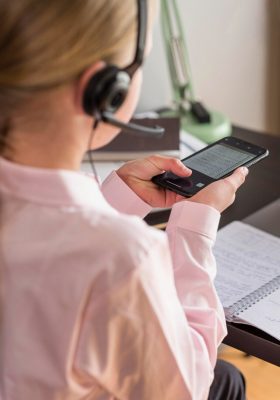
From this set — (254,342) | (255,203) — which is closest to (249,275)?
(254,342)

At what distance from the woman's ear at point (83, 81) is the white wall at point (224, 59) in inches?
38.8

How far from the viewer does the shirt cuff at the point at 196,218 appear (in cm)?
77

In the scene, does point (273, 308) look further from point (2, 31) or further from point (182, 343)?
point (2, 31)

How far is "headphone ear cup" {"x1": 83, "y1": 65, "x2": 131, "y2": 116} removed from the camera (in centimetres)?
59

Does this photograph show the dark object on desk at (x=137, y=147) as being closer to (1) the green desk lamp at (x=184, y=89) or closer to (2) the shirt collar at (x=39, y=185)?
(1) the green desk lamp at (x=184, y=89)

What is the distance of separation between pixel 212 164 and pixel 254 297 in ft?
0.64

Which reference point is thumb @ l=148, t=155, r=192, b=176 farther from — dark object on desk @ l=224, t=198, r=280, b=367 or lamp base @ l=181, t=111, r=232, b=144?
lamp base @ l=181, t=111, r=232, b=144

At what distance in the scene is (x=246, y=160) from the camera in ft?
3.10

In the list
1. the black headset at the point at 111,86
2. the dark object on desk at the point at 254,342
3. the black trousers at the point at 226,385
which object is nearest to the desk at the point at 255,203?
the dark object on desk at the point at 254,342

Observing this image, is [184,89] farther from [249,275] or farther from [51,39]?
[51,39]

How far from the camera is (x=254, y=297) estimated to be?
0.88m

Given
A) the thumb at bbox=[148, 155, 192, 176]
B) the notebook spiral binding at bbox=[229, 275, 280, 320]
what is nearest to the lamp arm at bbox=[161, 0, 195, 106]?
the thumb at bbox=[148, 155, 192, 176]

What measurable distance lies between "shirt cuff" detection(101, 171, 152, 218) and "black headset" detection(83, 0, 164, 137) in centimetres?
30

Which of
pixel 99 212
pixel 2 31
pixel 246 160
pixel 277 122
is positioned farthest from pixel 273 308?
pixel 277 122
